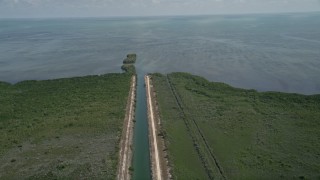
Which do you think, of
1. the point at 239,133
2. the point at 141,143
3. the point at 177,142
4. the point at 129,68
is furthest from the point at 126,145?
the point at 129,68

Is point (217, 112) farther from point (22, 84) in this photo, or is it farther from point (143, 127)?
point (22, 84)

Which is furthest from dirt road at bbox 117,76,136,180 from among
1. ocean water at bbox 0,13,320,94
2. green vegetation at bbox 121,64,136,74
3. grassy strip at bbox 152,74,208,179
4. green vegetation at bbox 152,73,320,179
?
ocean water at bbox 0,13,320,94

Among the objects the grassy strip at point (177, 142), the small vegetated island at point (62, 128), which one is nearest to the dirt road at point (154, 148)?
the grassy strip at point (177, 142)

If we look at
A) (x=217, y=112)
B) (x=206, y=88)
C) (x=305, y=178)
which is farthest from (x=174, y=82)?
(x=305, y=178)

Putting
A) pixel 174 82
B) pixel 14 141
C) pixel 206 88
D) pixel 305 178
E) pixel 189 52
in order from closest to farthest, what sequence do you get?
1. pixel 305 178
2. pixel 14 141
3. pixel 206 88
4. pixel 174 82
5. pixel 189 52

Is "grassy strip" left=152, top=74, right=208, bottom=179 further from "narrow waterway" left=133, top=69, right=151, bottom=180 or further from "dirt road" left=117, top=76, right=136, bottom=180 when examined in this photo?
"dirt road" left=117, top=76, right=136, bottom=180

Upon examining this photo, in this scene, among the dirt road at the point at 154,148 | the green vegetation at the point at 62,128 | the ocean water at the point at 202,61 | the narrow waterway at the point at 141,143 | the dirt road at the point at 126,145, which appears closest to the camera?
the dirt road at the point at 154,148

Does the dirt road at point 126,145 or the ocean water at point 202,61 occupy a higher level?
the ocean water at point 202,61

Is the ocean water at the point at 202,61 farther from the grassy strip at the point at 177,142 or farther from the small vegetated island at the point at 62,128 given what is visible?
→ the grassy strip at the point at 177,142
